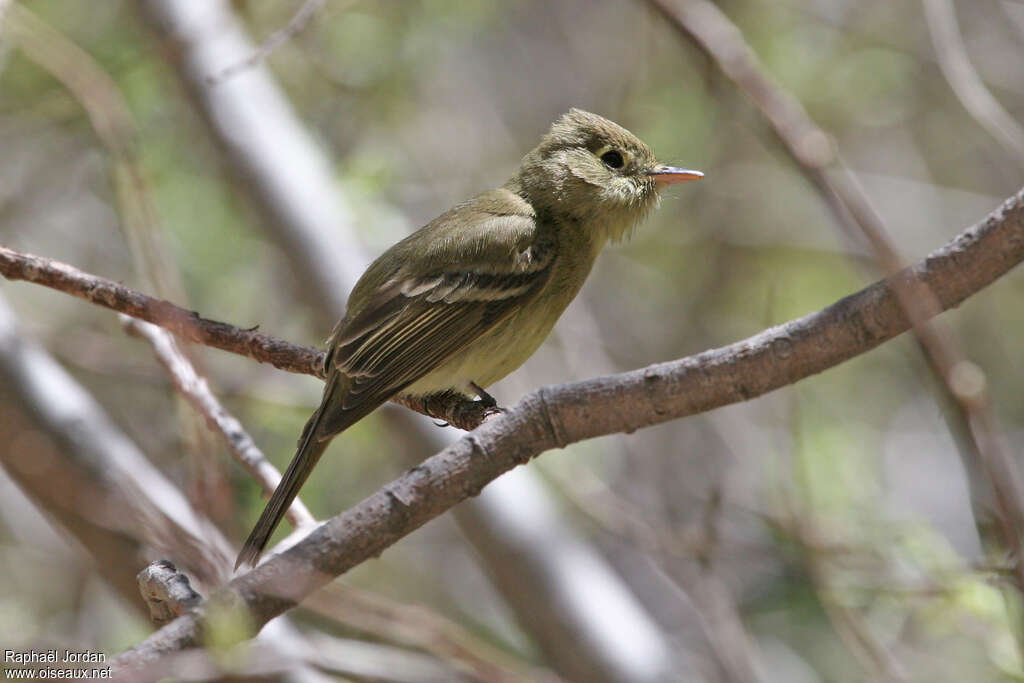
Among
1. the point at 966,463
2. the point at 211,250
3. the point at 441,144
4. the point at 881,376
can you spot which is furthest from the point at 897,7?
the point at 966,463

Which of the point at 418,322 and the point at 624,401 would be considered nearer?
the point at 624,401

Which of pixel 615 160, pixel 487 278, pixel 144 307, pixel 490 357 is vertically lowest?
pixel 144 307

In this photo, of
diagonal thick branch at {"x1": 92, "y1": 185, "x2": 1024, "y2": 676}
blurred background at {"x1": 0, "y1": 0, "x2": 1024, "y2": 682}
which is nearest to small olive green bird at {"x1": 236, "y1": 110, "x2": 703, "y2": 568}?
blurred background at {"x1": 0, "y1": 0, "x2": 1024, "y2": 682}

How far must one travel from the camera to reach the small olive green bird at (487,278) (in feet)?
11.6

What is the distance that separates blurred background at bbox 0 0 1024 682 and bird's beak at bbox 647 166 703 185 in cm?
33

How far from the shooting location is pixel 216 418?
10.0 feet

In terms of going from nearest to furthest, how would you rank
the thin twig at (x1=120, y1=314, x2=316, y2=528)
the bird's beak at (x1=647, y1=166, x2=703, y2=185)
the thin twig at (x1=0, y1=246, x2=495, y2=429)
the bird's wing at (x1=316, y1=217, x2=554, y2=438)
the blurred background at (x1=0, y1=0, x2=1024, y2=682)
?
1. the thin twig at (x1=0, y1=246, x2=495, y2=429)
2. the thin twig at (x1=120, y1=314, x2=316, y2=528)
3. the bird's wing at (x1=316, y1=217, x2=554, y2=438)
4. the blurred background at (x1=0, y1=0, x2=1024, y2=682)
5. the bird's beak at (x1=647, y1=166, x2=703, y2=185)

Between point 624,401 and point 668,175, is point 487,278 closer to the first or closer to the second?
point 668,175

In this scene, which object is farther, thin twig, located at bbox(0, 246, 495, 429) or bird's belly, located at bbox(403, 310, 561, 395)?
bird's belly, located at bbox(403, 310, 561, 395)

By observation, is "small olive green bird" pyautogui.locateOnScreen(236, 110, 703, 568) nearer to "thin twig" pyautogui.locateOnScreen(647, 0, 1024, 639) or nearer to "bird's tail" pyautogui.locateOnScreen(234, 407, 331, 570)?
"bird's tail" pyautogui.locateOnScreen(234, 407, 331, 570)

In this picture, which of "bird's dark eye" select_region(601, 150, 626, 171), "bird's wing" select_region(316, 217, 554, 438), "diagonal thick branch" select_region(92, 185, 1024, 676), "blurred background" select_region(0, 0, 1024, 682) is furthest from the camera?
"bird's dark eye" select_region(601, 150, 626, 171)

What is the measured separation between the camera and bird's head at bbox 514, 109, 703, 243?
4.23 meters

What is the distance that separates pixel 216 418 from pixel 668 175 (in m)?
2.04

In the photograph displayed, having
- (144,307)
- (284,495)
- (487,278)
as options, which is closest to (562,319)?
(487,278)
